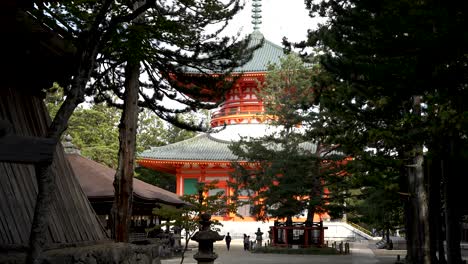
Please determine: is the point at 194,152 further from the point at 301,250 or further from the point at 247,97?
the point at 301,250

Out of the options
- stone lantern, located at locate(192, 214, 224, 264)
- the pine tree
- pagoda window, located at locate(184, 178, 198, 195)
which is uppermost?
the pine tree

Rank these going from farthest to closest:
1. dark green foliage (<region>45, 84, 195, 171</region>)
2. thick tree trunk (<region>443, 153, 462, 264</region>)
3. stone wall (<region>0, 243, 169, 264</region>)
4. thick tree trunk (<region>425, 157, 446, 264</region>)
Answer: dark green foliage (<region>45, 84, 195, 171</region>)
thick tree trunk (<region>425, 157, 446, 264</region>)
thick tree trunk (<region>443, 153, 462, 264</region>)
stone wall (<region>0, 243, 169, 264</region>)

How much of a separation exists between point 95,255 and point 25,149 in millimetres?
2243

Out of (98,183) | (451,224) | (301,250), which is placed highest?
(98,183)

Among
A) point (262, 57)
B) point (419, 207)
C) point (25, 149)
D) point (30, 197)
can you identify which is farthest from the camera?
point (262, 57)

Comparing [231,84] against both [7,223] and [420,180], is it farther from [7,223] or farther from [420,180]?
[7,223]

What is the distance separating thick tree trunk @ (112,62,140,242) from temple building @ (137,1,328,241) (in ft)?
74.4

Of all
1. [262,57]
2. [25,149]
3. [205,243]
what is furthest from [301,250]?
[25,149]

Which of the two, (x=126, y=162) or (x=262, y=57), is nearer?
(x=126, y=162)

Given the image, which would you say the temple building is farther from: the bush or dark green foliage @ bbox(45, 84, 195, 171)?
the bush

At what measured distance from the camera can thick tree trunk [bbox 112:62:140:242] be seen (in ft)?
35.7

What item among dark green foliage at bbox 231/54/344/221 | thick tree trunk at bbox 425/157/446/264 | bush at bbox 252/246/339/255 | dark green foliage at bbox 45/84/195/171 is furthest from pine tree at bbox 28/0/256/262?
dark green foliage at bbox 45/84/195/171

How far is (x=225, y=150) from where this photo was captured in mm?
37625

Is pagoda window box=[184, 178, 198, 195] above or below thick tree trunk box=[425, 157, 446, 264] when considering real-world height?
above
